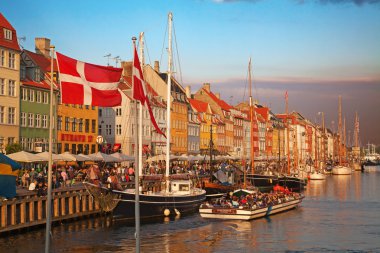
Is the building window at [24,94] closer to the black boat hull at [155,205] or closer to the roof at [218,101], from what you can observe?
the black boat hull at [155,205]

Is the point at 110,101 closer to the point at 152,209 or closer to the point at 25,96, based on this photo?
the point at 152,209

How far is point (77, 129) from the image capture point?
3214 inches

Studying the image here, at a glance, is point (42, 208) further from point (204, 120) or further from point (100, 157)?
point (204, 120)

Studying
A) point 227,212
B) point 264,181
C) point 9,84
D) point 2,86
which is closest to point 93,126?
point 9,84

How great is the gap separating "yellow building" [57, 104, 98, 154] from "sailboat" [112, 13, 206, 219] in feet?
78.4

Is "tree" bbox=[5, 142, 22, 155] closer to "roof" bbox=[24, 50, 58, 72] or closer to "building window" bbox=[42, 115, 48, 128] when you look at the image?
"building window" bbox=[42, 115, 48, 128]

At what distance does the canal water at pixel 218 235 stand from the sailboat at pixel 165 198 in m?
1.00

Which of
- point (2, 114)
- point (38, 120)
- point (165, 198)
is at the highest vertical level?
point (2, 114)

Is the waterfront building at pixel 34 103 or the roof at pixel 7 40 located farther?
the waterfront building at pixel 34 103

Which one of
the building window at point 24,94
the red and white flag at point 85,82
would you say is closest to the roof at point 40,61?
the building window at point 24,94

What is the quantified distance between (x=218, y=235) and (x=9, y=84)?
3520 cm

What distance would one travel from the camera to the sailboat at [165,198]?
46344 millimetres

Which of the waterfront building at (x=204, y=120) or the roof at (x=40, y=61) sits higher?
the roof at (x=40, y=61)

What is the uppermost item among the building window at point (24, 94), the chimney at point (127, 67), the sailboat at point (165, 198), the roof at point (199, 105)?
the chimney at point (127, 67)
